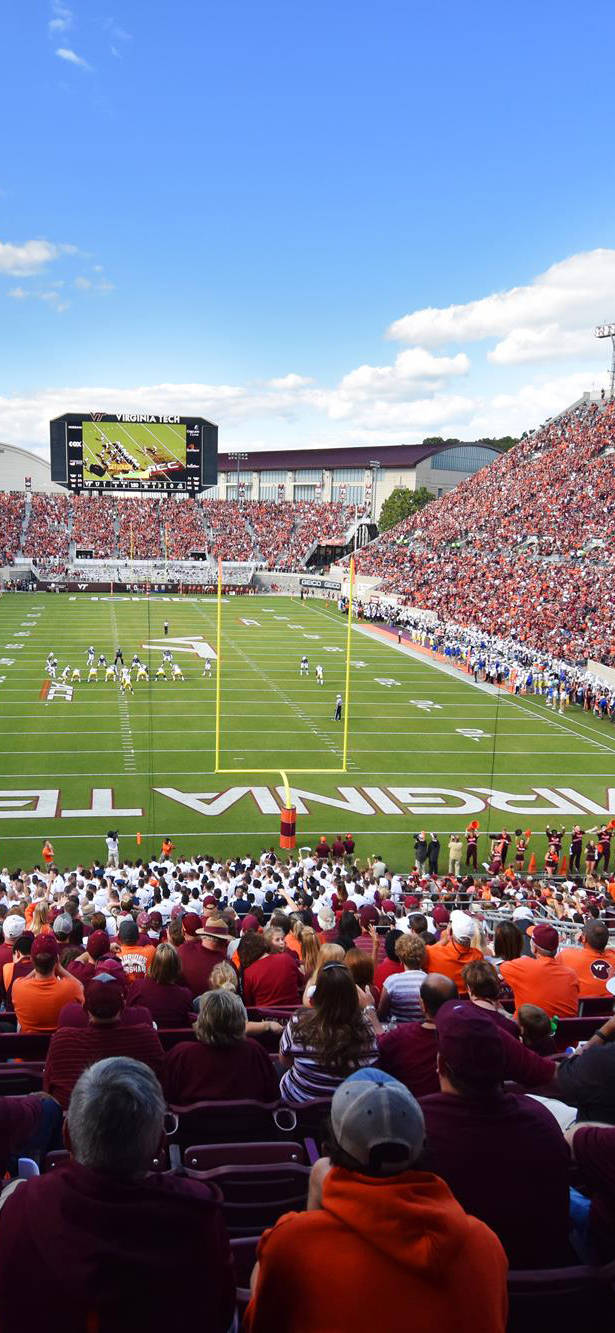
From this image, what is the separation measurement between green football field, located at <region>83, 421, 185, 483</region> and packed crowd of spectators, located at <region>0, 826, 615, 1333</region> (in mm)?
54746

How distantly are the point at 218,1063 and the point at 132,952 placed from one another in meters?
3.33

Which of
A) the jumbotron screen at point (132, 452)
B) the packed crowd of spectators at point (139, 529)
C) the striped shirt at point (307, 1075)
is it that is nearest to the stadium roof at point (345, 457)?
the packed crowd of spectators at point (139, 529)

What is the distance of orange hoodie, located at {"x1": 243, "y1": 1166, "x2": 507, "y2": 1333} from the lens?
1706 millimetres

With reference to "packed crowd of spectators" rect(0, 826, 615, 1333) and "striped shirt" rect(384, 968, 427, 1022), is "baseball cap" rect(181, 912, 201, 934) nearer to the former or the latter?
"packed crowd of spectators" rect(0, 826, 615, 1333)

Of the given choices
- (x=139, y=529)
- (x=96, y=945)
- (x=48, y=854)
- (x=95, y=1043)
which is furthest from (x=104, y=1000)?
(x=139, y=529)

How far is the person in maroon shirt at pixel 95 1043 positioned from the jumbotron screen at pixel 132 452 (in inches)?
2275

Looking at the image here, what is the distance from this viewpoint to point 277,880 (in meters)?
12.4

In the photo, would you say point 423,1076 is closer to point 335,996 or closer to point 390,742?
point 335,996

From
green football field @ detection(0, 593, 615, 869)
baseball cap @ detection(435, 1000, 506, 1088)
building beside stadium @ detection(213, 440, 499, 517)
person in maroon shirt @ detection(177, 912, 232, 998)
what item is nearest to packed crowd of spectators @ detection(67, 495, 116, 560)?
building beside stadium @ detection(213, 440, 499, 517)

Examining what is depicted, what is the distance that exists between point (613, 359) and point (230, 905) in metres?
56.5

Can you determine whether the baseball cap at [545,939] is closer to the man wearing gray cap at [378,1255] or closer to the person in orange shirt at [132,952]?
the person in orange shirt at [132,952]

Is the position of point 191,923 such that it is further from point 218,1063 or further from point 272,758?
point 272,758

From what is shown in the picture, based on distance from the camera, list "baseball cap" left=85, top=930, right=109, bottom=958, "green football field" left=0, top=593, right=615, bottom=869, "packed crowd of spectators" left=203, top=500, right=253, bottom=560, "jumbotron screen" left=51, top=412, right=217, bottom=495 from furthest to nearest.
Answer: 1. "packed crowd of spectators" left=203, top=500, right=253, bottom=560
2. "jumbotron screen" left=51, top=412, right=217, bottom=495
3. "green football field" left=0, top=593, right=615, bottom=869
4. "baseball cap" left=85, top=930, right=109, bottom=958

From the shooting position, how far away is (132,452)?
59.1 m
